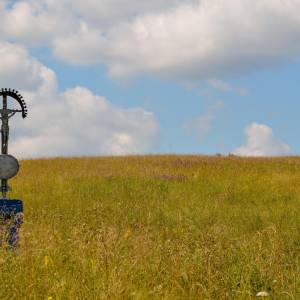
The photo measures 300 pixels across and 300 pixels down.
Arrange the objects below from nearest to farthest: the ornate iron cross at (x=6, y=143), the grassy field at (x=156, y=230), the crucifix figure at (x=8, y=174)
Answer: the grassy field at (x=156, y=230)
the crucifix figure at (x=8, y=174)
the ornate iron cross at (x=6, y=143)

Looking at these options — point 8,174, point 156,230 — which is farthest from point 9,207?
point 156,230

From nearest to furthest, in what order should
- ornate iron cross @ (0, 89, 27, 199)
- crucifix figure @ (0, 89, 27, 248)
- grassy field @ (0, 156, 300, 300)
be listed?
grassy field @ (0, 156, 300, 300), crucifix figure @ (0, 89, 27, 248), ornate iron cross @ (0, 89, 27, 199)

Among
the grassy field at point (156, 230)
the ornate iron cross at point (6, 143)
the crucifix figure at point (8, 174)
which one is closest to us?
the grassy field at point (156, 230)

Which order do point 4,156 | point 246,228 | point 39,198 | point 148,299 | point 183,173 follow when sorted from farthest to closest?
point 183,173 < point 39,198 < point 246,228 < point 4,156 < point 148,299

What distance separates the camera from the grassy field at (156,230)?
569 cm

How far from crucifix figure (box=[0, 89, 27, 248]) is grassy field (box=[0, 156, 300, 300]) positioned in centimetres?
25

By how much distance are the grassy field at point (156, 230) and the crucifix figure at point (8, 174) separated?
25 cm

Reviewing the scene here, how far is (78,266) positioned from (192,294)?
140 centimetres

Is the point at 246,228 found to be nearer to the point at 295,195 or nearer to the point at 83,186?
the point at 295,195

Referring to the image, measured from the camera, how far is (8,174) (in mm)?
10023

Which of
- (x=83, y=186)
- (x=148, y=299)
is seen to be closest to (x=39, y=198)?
A: (x=83, y=186)

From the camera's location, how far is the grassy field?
224 inches

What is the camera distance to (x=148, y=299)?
5285 millimetres

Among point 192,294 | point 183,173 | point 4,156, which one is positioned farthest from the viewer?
point 183,173
